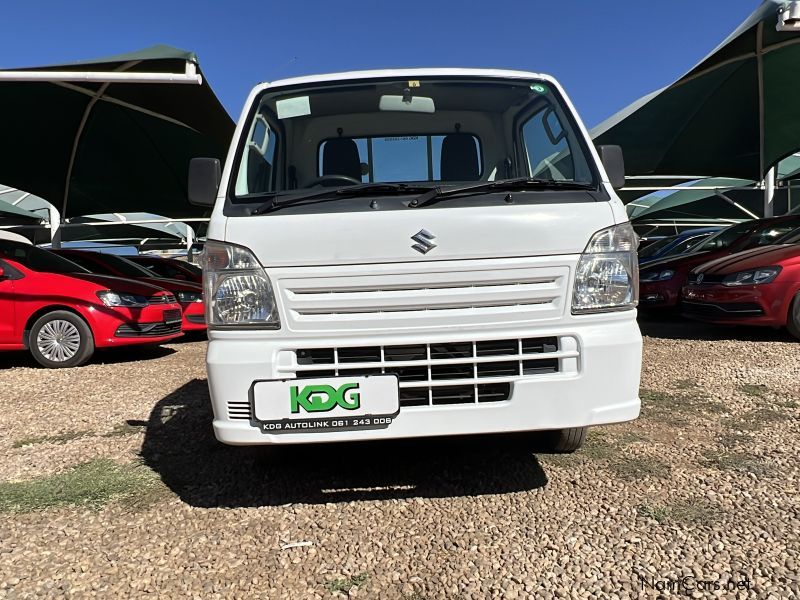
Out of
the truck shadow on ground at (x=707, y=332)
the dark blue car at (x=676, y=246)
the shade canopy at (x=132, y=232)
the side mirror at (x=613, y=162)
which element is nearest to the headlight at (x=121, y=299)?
the side mirror at (x=613, y=162)

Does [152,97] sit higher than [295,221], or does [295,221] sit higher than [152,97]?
[152,97]

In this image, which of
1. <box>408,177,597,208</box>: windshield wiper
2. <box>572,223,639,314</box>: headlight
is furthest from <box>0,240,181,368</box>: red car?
<box>572,223,639,314</box>: headlight

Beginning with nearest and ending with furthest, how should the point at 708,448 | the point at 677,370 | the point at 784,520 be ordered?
the point at 784,520 → the point at 708,448 → the point at 677,370

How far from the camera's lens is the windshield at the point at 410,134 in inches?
133

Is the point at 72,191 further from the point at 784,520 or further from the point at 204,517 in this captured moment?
the point at 784,520

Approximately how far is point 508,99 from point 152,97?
9.65 metres

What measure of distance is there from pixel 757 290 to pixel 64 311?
7643mm

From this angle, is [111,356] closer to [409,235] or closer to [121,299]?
[121,299]

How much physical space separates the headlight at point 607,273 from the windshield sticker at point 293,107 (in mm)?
1824

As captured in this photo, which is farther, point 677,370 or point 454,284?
point 677,370

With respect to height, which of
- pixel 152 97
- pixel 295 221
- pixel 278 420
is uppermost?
pixel 152 97

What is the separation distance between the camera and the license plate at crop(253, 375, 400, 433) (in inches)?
98.7

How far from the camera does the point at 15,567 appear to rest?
2.38m

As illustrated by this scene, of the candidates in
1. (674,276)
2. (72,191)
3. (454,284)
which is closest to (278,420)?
(454,284)
